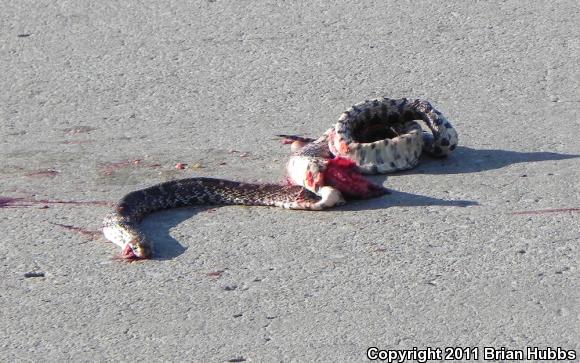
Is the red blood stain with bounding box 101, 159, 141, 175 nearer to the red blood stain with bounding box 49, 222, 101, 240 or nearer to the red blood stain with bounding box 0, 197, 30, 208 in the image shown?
the red blood stain with bounding box 0, 197, 30, 208

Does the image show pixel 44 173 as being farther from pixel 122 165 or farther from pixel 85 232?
pixel 85 232

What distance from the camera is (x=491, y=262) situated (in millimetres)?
5383

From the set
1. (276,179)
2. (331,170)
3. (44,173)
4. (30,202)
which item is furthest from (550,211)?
(44,173)

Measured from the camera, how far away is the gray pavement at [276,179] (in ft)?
16.1

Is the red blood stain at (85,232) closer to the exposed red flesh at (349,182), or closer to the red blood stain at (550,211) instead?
the exposed red flesh at (349,182)

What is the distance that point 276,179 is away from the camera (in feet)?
21.9

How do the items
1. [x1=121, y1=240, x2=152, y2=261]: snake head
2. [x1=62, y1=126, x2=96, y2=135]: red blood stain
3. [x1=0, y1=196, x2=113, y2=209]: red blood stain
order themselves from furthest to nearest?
[x1=62, y1=126, x2=96, y2=135]: red blood stain, [x1=0, y1=196, x2=113, y2=209]: red blood stain, [x1=121, y1=240, x2=152, y2=261]: snake head

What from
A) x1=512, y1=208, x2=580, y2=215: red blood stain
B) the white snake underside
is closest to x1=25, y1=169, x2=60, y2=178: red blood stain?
the white snake underside

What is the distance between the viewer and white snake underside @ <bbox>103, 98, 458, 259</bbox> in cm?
612

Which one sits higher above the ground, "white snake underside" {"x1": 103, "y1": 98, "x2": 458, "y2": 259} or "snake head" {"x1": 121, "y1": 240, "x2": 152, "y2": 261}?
"white snake underside" {"x1": 103, "y1": 98, "x2": 458, "y2": 259}

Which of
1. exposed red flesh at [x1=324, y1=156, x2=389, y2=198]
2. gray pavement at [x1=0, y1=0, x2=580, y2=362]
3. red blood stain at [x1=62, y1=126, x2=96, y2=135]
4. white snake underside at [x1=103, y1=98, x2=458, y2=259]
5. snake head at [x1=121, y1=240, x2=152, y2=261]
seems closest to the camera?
gray pavement at [x1=0, y1=0, x2=580, y2=362]

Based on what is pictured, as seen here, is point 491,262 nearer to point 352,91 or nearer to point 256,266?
point 256,266

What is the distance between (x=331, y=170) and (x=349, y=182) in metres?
0.12

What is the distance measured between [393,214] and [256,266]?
2.83 ft
